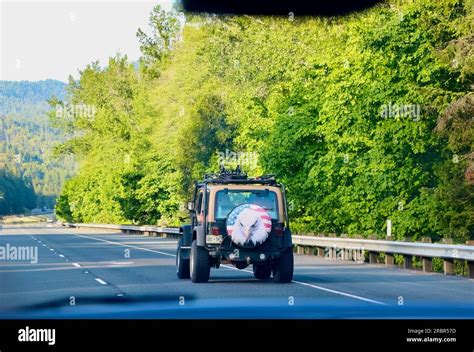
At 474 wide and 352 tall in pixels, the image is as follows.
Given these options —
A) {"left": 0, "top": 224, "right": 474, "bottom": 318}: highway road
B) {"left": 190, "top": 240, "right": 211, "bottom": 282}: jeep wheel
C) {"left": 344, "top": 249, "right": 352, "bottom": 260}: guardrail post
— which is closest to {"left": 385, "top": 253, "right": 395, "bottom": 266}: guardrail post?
{"left": 0, "top": 224, "right": 474, "bottom": 318}: highway road

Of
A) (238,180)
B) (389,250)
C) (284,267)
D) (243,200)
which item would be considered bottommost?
(284,267)

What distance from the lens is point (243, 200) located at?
69.8ft

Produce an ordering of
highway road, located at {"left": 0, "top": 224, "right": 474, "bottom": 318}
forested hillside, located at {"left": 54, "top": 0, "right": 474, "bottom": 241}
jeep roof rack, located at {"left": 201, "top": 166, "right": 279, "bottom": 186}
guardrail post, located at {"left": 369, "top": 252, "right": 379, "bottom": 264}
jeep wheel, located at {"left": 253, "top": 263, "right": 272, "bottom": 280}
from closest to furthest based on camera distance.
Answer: highway road, located at {"left": 0, "top": 224, "right": 474, "bottom": 318}, jeep roof rack, located at {"left": 201, "top": 166, "right": 279, "bottom": 186}, jeep wheel, located at {"left": 253, "top": 263, "right": 272, "bottom": 280}, guardrail post, located at {"left": 369, "top": 252, "right": 379, "bottom": 264}, forested hillside, located at {"left": 54, "top": 0, "right": 474, "bottom": 241}

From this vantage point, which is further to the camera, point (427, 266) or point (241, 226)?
point (427, 266)

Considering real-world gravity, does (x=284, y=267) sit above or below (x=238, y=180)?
below

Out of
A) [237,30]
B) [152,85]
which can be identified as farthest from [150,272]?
[152,85]

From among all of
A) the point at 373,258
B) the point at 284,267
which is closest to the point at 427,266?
the point at 373,258

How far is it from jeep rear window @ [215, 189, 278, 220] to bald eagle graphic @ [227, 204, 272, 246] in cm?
51

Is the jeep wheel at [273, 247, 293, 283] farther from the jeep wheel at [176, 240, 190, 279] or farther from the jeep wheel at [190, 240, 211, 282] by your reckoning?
the jeep wheel at [176, 240, 190, 279]

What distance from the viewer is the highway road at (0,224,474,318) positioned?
37.0ft

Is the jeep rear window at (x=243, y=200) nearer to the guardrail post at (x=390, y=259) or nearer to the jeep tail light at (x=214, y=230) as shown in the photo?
the jeep tail light at (x=214, y=230)

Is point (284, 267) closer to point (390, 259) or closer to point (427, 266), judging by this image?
point (427, 266)

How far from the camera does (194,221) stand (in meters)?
23.2

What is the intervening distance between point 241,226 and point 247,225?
0.13m
